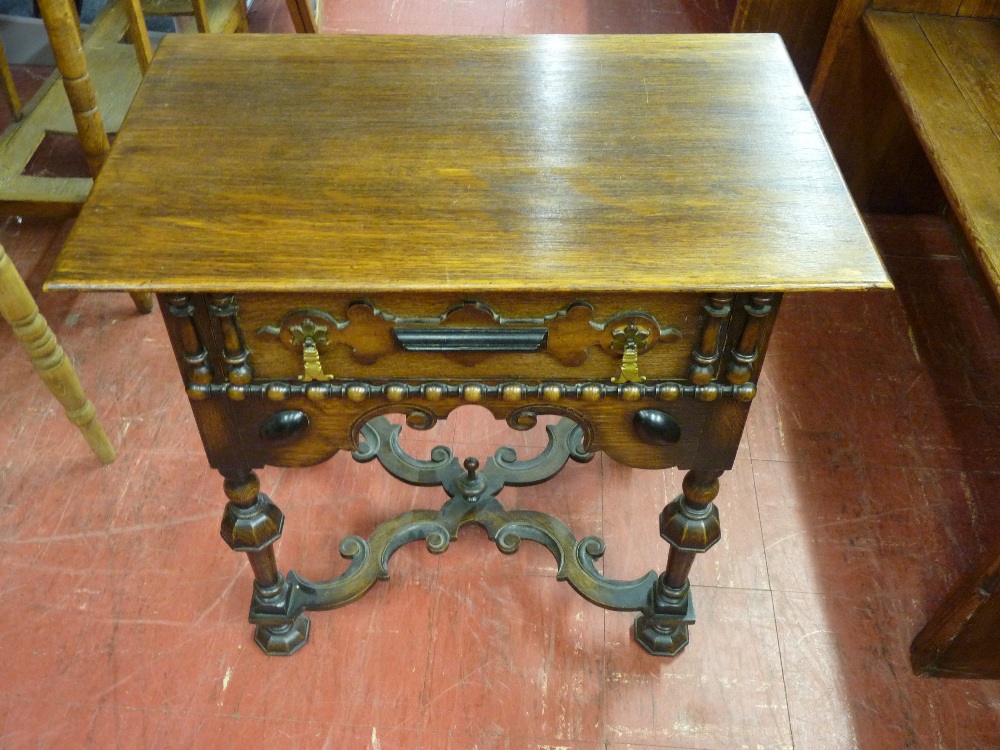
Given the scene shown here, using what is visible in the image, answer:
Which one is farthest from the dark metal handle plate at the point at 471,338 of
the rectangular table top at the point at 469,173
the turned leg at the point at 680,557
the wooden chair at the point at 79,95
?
the wooden chair at the point at 79,95

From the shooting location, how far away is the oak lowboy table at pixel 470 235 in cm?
111

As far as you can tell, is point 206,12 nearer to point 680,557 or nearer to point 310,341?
point 310,341

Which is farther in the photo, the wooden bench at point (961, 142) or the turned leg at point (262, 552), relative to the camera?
the wooden bench at point (961, 142)

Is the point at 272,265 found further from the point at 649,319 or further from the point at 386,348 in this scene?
the point at 649,319

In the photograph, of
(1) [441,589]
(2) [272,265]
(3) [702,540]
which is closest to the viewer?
(2) [272,265]

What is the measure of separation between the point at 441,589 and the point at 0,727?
32.9 inches

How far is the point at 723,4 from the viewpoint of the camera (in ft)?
12.2

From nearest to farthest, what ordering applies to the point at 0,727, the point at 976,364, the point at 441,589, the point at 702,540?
the point at 702,540 → the point at 0,727 → the point at 441,589 → the point at 976,364

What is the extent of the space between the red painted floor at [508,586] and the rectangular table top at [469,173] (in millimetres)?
957

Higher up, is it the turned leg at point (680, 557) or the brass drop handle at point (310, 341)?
the brass drop handle at point (310, 341)

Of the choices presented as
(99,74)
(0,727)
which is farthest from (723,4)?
(0,727)

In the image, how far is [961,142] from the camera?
6.23 feet

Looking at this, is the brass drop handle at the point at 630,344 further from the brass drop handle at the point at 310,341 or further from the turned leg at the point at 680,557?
the brass drop handle at the point at 310,341

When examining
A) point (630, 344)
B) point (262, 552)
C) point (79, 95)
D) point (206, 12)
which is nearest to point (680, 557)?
point (630, 344)
